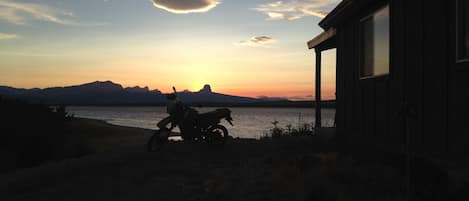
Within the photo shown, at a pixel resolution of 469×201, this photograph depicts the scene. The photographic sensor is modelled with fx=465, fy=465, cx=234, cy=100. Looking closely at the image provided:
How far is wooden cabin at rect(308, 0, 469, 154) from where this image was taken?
18.7 feet

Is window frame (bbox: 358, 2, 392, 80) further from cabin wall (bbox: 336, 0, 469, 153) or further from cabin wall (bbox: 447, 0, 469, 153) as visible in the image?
cabin wall (bbox: 447, 0, 469, 153)

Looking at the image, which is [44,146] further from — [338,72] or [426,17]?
[426,17]

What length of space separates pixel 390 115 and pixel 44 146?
35.0 feet

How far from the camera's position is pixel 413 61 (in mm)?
6930

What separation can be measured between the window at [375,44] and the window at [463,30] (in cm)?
242

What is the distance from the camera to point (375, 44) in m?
8.78

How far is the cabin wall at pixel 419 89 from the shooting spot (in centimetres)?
574

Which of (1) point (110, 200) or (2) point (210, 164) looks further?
(2) point (210, 164)

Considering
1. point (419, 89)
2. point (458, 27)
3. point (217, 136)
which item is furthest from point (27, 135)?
point (458, 27)

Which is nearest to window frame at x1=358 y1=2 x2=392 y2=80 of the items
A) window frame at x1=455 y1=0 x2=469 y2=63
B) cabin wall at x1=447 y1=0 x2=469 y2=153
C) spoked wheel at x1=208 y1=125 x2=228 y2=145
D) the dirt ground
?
the dirt ground

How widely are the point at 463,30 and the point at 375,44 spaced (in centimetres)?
320

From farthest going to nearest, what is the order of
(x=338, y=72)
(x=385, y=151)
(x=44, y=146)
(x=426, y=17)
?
(x=44, y=146) → (x=338, y=72) → (x=385, y=151) → (x=426, y=17)

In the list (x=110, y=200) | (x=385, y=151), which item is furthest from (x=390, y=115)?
(x=110, y=200)

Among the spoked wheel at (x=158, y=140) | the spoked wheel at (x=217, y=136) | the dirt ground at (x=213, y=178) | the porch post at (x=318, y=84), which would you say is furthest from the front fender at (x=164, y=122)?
the porch post at (x=318, y=84)
